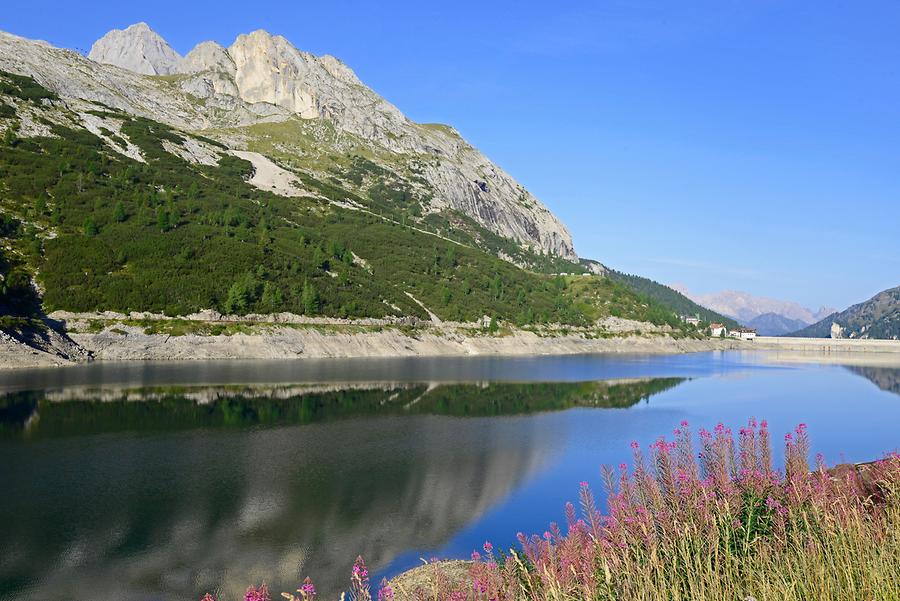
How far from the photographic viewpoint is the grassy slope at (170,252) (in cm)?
11344

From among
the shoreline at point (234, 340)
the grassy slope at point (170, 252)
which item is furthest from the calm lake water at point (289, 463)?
the grassy slope at point (170, 252)

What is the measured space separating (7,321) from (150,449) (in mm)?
61190

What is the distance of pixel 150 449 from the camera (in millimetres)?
41562

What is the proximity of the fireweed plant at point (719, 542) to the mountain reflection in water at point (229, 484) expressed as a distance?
13.3m

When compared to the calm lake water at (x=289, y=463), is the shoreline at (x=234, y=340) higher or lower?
higher

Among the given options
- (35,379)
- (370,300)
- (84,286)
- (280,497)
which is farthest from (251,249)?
(280,497)

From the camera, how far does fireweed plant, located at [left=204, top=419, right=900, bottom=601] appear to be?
834 centimetres

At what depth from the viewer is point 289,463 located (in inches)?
1549

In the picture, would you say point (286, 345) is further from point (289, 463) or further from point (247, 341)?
point (289, 463)

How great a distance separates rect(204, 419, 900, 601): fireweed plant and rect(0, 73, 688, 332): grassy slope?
110513 mm

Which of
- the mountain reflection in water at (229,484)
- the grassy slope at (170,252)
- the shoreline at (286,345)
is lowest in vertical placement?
the mountain reflection in water at (229,484)

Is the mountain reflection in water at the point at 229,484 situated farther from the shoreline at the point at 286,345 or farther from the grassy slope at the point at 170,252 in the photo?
A: the grassy slope at the point at 170,252

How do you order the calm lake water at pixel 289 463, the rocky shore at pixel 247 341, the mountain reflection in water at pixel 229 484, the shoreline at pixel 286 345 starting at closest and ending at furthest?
the mountain reflection in water at pixel 229 484, the calm lake water at pixel 289 463, the shoreline at pixel 286 345, the rocky shore at pixel 247 341

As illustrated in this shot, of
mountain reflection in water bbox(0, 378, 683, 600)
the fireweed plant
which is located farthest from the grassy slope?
the fireweed plant
